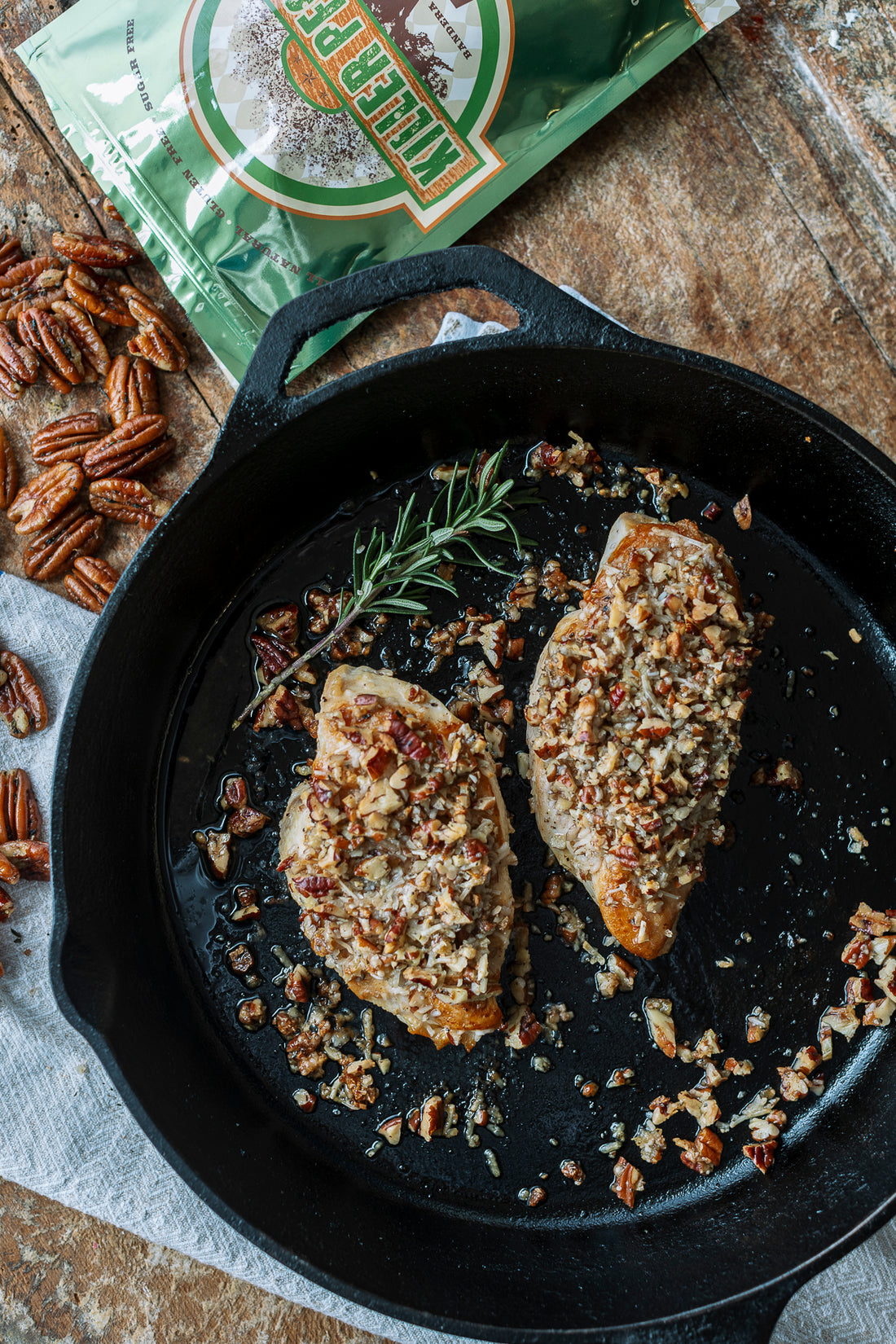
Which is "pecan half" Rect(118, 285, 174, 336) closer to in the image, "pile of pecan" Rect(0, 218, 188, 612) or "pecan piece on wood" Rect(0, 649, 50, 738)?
"pile of pecan" Rect(0, 218, 188, 612)

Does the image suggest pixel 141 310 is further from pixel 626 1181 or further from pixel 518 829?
pixel 626 1181

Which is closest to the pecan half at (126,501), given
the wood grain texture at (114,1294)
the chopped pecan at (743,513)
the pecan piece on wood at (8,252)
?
the pecan piece on wood at (8,252)

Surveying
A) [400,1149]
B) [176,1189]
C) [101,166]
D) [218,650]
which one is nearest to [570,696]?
[218,650]

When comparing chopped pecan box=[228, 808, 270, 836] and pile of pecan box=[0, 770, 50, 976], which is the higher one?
pile of pecan box=[0, 770, 50, 976]

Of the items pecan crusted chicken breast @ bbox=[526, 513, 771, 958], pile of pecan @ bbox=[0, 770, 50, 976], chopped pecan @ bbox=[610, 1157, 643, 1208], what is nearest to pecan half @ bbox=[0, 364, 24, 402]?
pile of pecan @ bbox=[0, 770, 50, 976]

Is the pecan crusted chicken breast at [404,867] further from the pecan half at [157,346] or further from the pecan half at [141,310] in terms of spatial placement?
the pecan half at [141,310]
